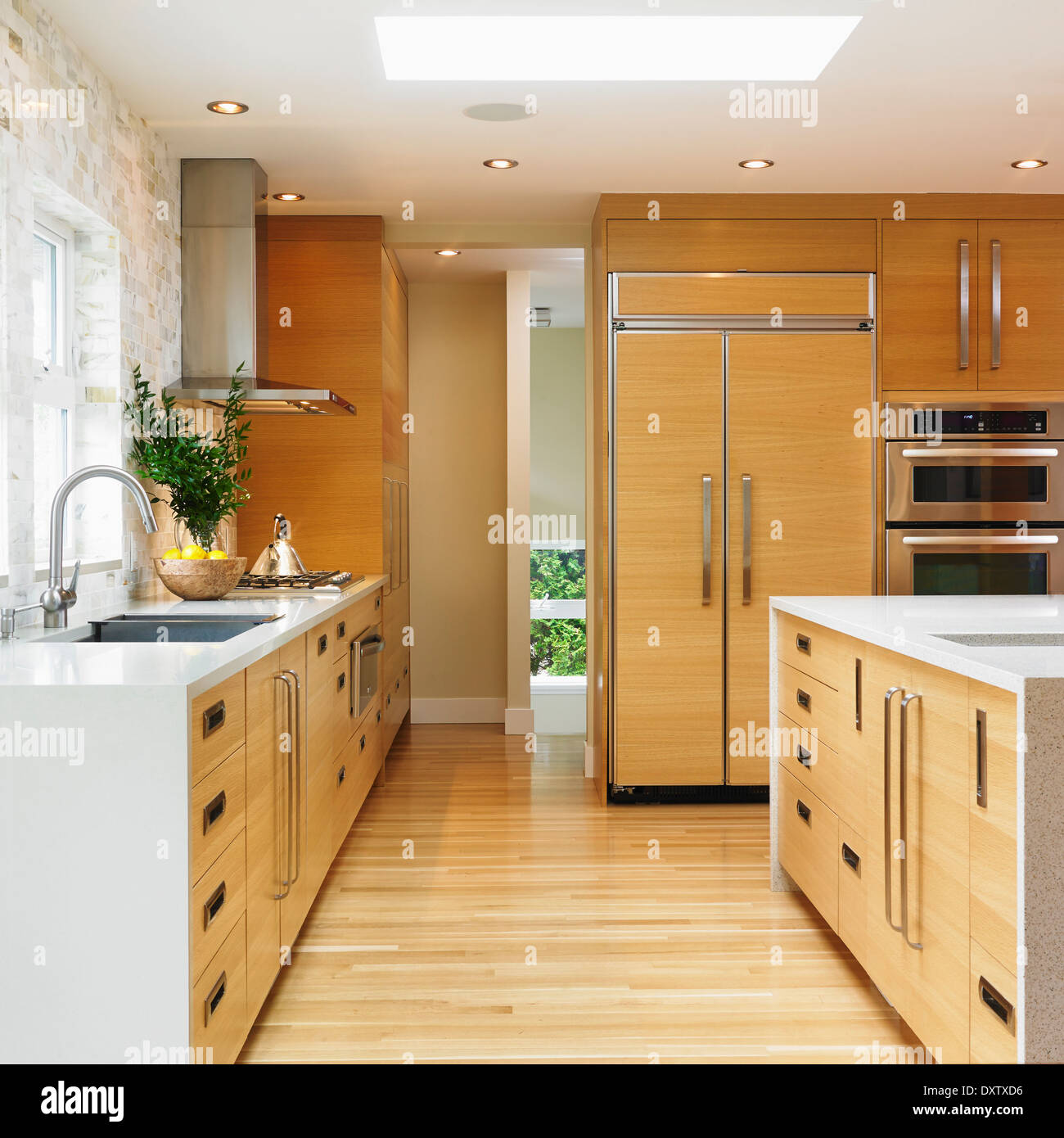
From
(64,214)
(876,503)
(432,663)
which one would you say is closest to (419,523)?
(432,663)

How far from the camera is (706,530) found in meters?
4.18

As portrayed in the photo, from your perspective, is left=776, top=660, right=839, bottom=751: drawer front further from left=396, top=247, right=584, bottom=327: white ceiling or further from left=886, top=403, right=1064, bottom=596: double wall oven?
left=396, top=247, right=584, bottom=327: white ceiling

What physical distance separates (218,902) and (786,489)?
117 inches

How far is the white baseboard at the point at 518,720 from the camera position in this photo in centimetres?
564

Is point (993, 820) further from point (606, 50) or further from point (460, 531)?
point (460, 531)

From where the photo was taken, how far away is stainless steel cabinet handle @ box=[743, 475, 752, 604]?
4195 millimetres

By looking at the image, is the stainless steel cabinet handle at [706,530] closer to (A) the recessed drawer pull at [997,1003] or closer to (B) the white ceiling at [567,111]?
(B) the white ceiling at [567,111]

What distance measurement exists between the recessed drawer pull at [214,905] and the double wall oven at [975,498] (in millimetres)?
3155

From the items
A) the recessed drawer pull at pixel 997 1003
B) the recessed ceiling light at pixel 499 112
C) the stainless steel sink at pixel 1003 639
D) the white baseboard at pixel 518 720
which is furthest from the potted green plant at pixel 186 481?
the white baseboard at pixel 518 720

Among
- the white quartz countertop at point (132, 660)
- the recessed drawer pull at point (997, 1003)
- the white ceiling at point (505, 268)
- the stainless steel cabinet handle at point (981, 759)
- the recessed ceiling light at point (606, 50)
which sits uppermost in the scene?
the white ceiling at point (505, 268)

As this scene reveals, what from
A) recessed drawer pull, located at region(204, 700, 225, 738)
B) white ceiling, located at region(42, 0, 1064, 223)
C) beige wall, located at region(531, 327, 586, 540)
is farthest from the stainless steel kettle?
beige wall, located at region(531, 327, 586, 540)

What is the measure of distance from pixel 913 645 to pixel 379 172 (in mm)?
2761

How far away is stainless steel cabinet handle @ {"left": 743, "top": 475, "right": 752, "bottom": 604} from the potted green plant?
1.92 m
